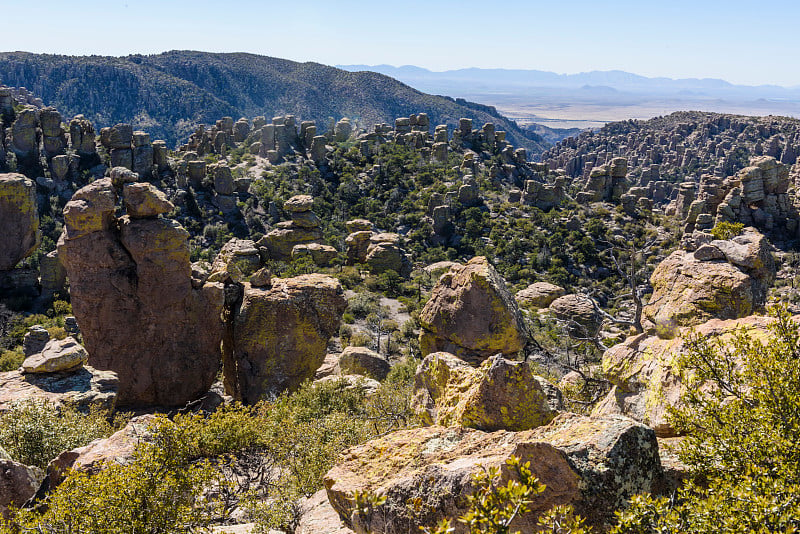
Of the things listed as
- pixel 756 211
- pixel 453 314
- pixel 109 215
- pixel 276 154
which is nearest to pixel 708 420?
pixel 453 314

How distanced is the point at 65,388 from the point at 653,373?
49.5ft

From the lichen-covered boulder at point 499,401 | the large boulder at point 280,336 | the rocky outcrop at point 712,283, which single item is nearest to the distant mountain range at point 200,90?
the large boulder at point 280,336

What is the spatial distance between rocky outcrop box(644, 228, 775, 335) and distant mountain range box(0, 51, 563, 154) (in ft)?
442

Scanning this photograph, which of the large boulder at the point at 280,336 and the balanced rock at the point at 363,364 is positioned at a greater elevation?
the large boulder at the point at 280,336

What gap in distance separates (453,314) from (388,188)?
48.6 m

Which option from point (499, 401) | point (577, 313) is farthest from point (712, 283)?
point (577, 313)

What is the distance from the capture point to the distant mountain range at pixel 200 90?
12950 cm

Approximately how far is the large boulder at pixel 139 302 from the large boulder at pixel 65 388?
2.60 metres

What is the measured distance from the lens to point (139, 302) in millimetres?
18609

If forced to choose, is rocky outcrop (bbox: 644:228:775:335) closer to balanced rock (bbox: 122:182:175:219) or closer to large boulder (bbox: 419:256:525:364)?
large boulder (bbox: 419:256:525:364)

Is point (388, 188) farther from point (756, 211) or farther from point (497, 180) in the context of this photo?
point (756, 211)

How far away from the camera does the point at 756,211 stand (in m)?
43.2

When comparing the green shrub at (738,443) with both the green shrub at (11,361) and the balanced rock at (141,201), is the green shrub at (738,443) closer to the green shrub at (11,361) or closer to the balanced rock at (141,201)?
the balanced rock at (141,201)

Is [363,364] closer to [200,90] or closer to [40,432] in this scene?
[40,432]
